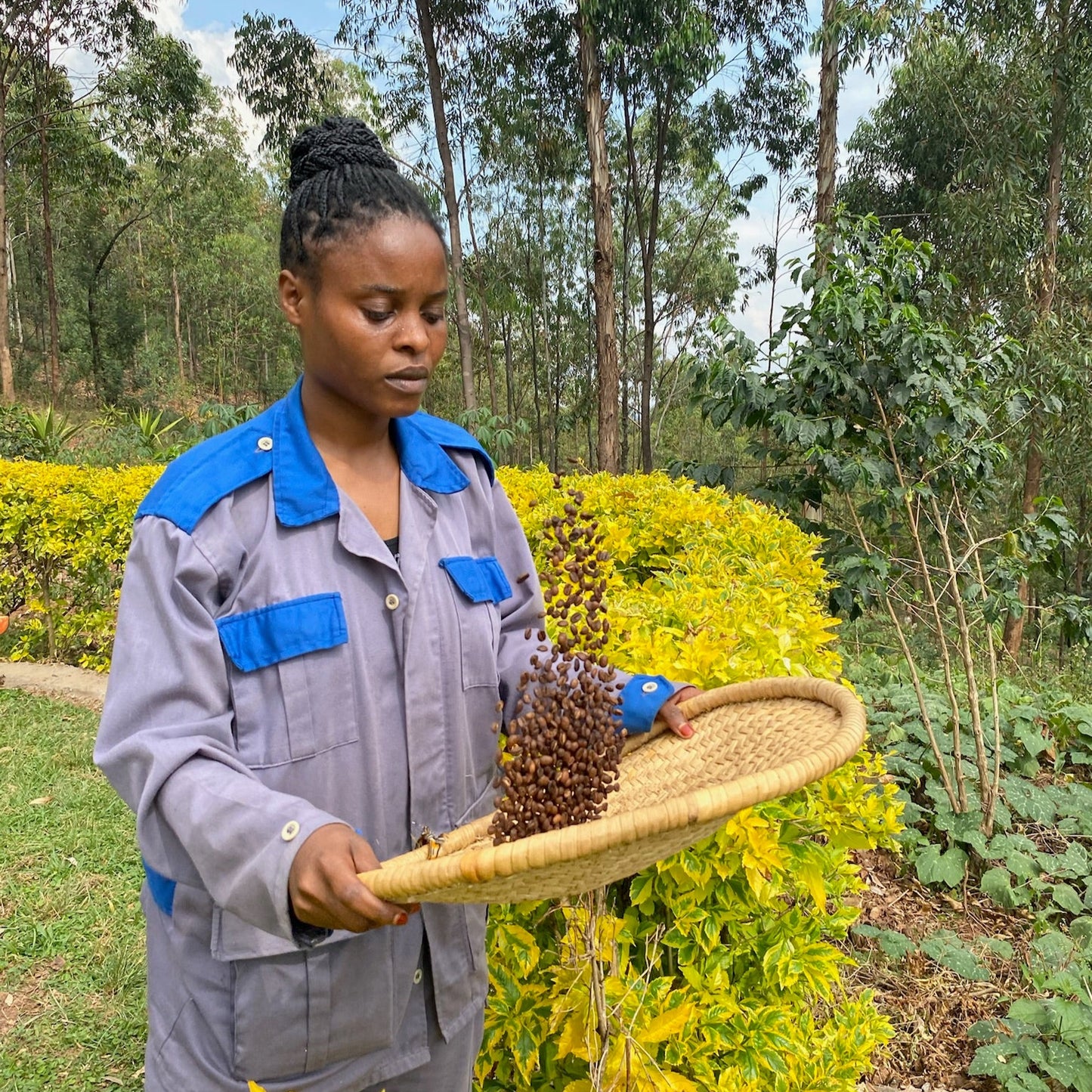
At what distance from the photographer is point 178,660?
3.19ft

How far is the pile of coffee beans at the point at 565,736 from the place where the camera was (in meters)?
0.97

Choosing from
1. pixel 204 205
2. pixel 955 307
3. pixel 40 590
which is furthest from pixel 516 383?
pixel 40 590

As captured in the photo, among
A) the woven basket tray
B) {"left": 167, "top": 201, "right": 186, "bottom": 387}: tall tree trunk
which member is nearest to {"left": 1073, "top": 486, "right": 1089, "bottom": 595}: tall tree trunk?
the woven basket tray

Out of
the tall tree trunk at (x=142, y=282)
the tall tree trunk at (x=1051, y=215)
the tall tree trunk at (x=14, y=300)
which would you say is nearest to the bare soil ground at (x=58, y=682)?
the tall tree trunk at (x=1051, y=215)

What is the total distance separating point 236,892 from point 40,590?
593cm

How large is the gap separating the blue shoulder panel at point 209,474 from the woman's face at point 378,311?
0.13 metres

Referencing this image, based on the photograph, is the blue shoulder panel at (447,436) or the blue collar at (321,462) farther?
the blue shoulder panel at (447,436)

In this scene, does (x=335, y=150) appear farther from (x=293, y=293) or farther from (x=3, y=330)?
(x=3, y=330)

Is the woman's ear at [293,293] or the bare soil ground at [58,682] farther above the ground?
the woman's ear at [293,293]

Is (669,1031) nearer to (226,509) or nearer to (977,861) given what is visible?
(226,509)

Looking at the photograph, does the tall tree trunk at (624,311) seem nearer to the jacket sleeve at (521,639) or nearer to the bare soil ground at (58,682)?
the bare soil ground at (58,682)

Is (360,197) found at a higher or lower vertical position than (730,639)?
higher

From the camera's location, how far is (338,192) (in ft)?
3.65

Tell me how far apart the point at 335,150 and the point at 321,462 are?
0.44 metres
